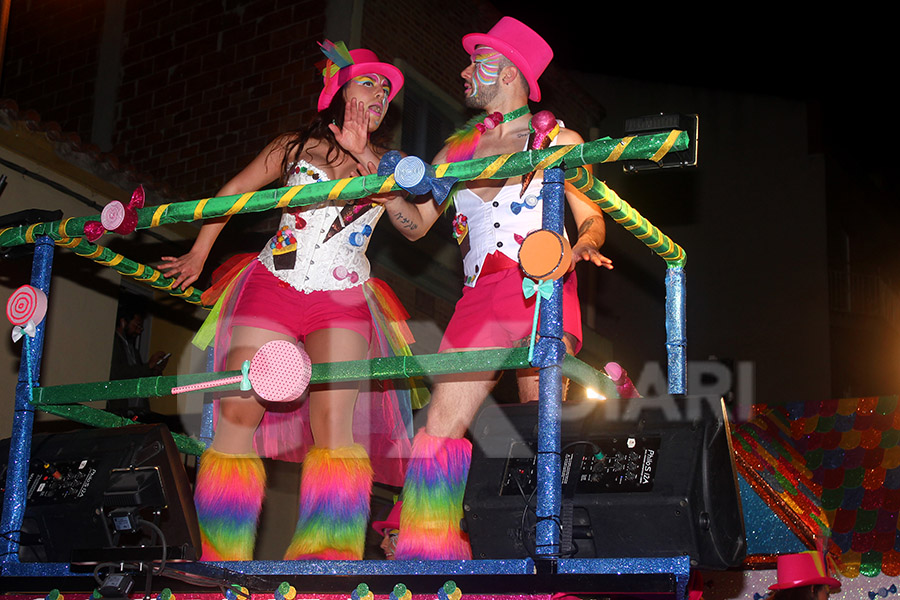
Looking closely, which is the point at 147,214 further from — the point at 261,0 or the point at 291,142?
the point at 261,0

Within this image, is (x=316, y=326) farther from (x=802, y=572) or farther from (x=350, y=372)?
(x=802, y=572)

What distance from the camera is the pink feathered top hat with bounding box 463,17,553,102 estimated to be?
338 cm

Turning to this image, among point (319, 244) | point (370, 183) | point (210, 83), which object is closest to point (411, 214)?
point (319, 244)

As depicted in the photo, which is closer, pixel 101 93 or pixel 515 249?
pixel 515 249

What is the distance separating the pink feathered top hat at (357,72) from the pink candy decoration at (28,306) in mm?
1202

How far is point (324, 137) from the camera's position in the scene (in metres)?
3.54

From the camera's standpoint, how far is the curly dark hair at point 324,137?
349 centimetres

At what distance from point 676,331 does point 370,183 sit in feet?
3.54

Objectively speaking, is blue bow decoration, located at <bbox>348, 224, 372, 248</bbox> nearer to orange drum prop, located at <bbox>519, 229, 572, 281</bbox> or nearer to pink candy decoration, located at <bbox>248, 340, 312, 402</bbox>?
pink candy decoration, located at <bbox>248, 340, 312, 402</bbox>

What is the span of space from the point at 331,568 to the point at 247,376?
57 cm

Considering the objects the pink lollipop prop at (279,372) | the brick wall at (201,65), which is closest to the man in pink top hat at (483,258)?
the pink lollipop prop at (279,372)

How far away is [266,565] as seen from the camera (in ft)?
8.19

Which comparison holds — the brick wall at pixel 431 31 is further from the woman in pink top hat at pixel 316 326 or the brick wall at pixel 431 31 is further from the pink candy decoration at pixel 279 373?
the pink candy decoration at pixel 279 373

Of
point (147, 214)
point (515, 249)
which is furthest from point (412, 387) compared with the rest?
point (147, 214)
